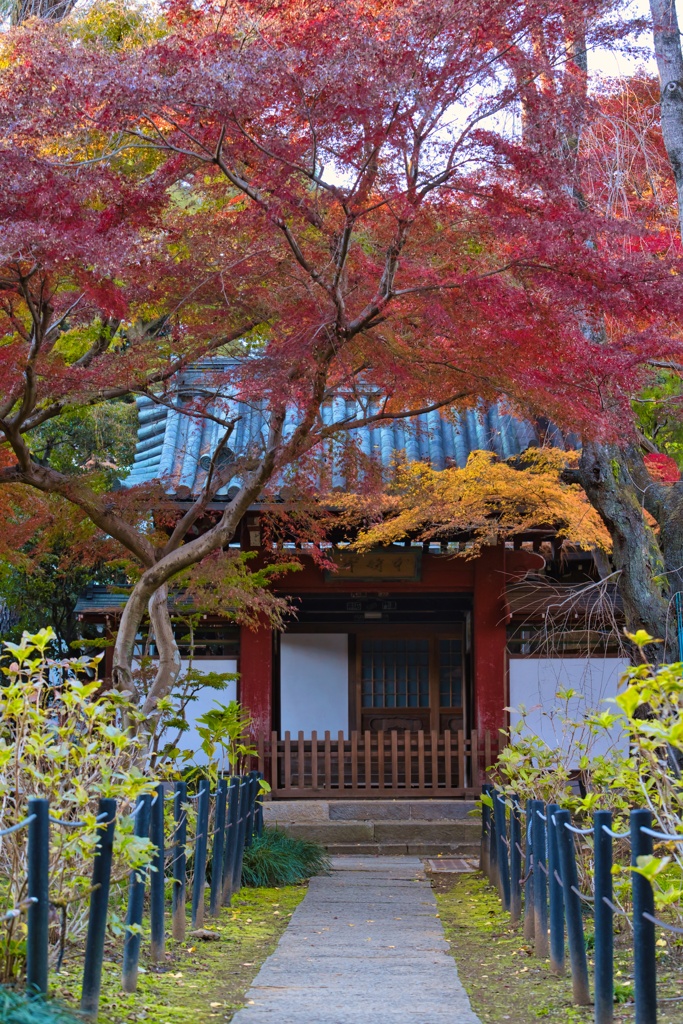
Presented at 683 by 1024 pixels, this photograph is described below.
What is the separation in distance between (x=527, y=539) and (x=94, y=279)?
7.34 meters

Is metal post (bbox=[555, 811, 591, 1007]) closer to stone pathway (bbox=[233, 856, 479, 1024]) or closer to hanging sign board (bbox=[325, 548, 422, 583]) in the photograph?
stone pathway (bbox=[233, 856, 479, 1024])

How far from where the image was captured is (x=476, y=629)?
509 inches

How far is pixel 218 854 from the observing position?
7086 mm

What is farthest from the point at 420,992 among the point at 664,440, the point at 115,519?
the point at 664,440

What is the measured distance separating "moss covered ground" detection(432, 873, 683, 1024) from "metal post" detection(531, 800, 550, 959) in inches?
4.1

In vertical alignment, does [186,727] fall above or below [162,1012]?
above

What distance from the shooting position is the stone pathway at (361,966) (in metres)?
4.39

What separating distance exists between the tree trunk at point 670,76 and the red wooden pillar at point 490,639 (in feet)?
20.9

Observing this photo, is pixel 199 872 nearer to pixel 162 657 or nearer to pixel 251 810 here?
pixel 162 657

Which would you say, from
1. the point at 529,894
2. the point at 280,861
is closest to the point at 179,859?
the point at 529,894

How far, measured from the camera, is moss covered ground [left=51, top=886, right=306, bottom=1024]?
13.7 ft

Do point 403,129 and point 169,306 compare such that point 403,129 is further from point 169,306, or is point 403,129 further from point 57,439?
point 57,439

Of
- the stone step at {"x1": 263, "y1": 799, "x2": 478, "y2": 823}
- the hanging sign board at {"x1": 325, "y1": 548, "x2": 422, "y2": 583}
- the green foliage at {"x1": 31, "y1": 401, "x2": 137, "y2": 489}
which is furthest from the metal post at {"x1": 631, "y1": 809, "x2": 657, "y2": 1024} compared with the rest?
the green foliage at {"x1": 31, "y1": 401, "x2": 137, "y2": 489}

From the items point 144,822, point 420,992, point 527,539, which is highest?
point 527,539
